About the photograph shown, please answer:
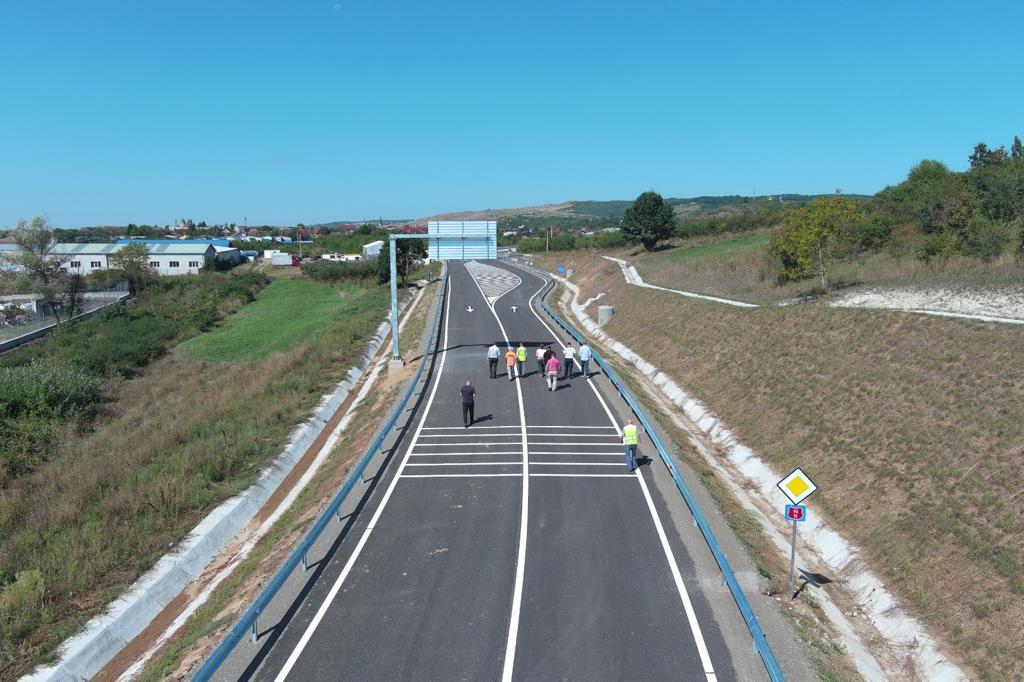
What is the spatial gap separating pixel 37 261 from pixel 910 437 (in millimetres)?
63951

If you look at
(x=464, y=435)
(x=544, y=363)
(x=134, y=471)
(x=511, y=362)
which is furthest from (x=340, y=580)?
(x=544, y=363)

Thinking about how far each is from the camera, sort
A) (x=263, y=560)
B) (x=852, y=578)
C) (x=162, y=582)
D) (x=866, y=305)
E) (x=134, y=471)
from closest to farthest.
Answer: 1. (x=852, y=578)
2. (x=263, y=560)
3. (x=162, y=582)
4. (x=134, y=471)
5. (x=866, y=305)

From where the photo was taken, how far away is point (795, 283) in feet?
125

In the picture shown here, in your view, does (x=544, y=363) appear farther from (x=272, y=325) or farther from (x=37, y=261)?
(x=37, y=261)

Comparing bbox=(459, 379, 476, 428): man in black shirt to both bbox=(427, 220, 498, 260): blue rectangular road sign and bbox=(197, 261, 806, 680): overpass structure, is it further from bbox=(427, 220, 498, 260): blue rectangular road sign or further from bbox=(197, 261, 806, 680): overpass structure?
bbox=(427, 220, 498, 260): blue rectangular road sign

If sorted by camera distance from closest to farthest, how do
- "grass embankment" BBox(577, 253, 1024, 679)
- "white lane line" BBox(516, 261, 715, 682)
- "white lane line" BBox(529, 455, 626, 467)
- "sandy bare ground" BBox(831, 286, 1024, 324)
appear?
"white lane line" BBox(516, 261, 715, 682) → "grass embankment" BBox(577, 253, 1024, 679) → "white lane line" BBox(529, 455, 626, 467) → "sandy bare ground" BBox(831, 286, 1024, 324)

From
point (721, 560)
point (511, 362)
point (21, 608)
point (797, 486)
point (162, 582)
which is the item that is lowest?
point (162, 582)

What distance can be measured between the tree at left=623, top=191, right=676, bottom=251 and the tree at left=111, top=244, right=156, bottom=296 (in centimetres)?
5500

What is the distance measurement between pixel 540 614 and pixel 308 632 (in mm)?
3513

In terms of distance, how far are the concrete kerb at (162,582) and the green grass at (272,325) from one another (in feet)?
A: 79.7

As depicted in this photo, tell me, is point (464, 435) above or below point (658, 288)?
below

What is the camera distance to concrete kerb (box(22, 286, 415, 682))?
12.1 metres

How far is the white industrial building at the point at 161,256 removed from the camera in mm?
91188

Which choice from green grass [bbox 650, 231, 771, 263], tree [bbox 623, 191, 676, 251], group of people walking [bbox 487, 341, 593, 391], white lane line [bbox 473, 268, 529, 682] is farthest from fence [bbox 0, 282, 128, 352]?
tree [bbox 623, 191, 676, 251]
